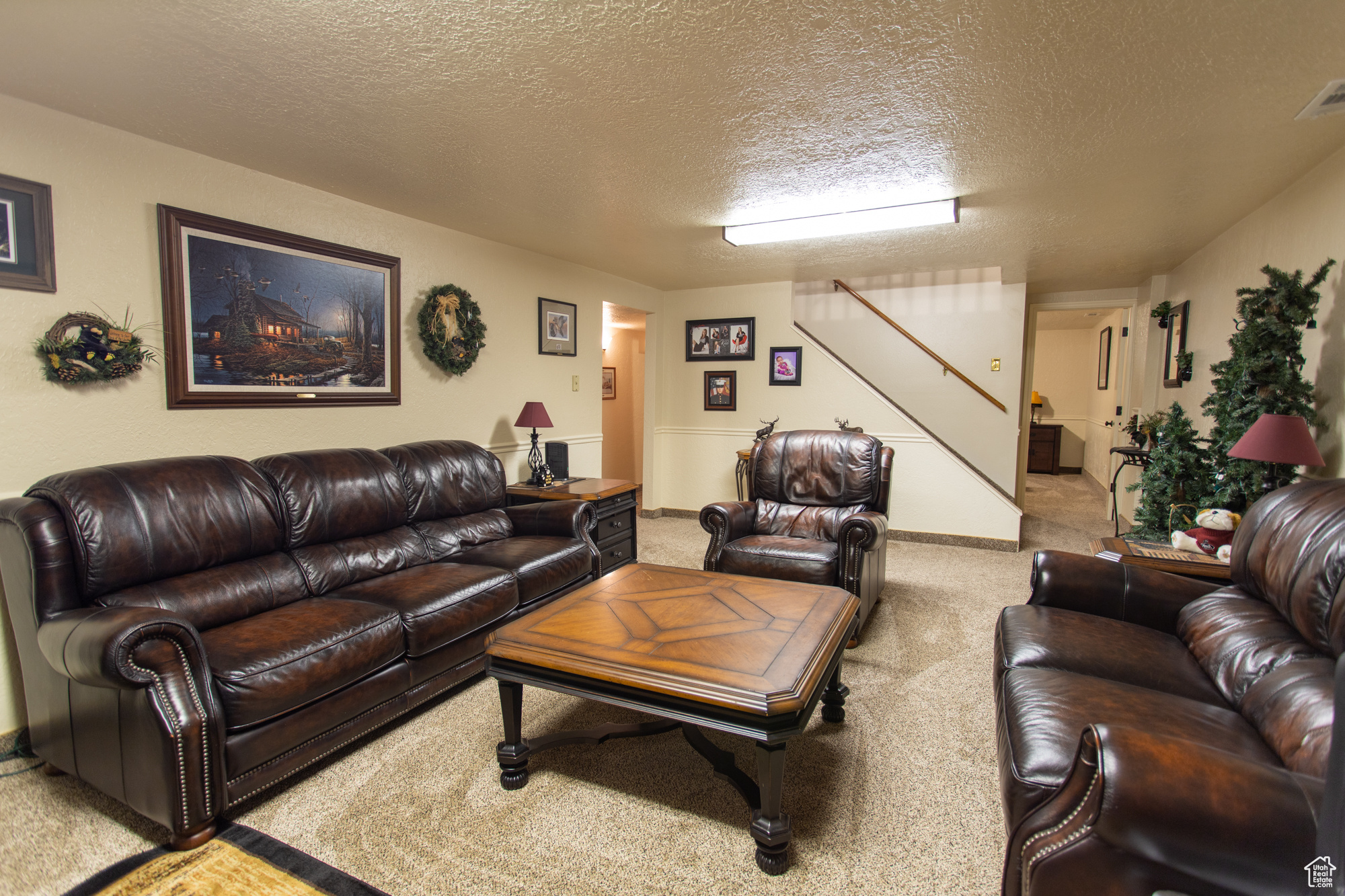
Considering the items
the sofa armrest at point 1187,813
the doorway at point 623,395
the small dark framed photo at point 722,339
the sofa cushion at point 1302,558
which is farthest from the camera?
the doorway at point 623,395

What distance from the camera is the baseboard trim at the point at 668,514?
6.25 metres

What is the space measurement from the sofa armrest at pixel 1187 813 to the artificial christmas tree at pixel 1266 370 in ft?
7.52

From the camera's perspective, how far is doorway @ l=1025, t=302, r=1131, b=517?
824 centimetres

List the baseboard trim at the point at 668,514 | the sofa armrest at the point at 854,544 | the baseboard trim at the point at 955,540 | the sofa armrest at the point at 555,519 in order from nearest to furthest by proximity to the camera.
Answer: the sofa armrest at the point at 854,544 < the sofa armrest at the point at 555,519 < the baseboard trim at the point at 955,540 < the baseboard trim at the point at 668,514

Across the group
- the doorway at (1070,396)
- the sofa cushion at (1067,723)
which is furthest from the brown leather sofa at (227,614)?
the doorway at (1070,396)

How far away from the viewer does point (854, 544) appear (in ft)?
A: 10.1

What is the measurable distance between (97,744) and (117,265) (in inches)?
70.0

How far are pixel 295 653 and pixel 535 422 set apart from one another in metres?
2.24

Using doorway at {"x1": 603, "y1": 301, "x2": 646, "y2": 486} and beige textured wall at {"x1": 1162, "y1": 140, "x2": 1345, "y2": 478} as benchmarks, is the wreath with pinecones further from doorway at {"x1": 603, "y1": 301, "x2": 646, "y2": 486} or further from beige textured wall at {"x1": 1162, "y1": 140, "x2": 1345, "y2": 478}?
doorway at {"x1": 603, "y1": 301, "x2": 646, "y2": 486}

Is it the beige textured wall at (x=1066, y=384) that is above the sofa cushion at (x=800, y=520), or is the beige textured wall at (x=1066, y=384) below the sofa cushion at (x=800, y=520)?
above

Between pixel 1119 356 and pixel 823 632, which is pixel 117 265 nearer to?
pixel 823 632

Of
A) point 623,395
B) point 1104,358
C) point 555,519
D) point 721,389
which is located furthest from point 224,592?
point 1104,358

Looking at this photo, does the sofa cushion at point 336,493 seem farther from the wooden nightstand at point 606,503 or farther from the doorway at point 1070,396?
→ the doorway at point 1070,396

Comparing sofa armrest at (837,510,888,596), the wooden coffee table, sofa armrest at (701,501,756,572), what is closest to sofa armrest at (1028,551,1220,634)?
the wooden coffee table
